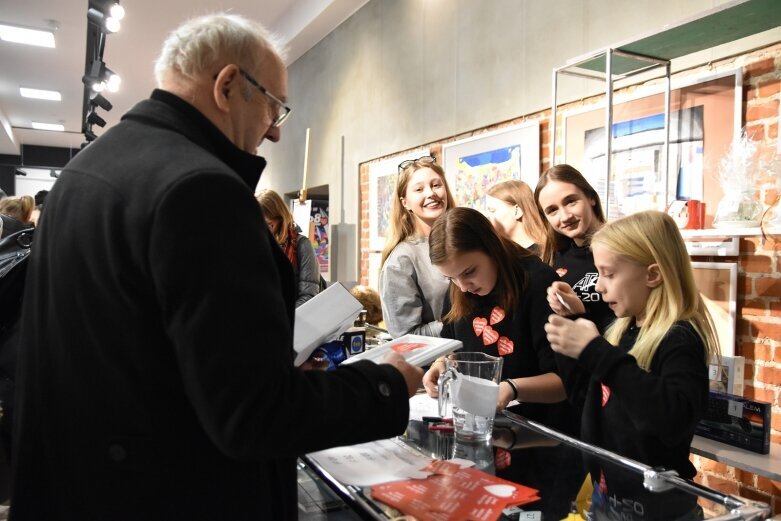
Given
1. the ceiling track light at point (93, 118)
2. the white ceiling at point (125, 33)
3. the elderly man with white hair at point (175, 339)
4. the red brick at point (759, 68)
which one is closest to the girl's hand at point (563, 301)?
the elderly man with white hair at point (175, 339)

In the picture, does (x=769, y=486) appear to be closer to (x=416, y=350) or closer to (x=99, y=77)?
(x=416, y=350)

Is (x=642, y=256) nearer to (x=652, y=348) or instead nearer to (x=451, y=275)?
(x=652, y=348)

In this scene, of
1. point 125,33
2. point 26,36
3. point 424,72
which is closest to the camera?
point 424,72

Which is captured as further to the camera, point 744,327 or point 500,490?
point 744,327

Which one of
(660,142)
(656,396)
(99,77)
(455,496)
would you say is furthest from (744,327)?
(99,77)

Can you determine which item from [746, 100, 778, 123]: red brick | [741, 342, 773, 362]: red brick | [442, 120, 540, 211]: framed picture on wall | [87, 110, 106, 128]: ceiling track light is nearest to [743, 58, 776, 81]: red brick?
[746, 100, 778, 123]: red brick

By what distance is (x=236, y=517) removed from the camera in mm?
857

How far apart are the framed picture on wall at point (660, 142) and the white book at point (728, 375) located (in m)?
0.57

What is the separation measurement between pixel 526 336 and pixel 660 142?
1513 mm

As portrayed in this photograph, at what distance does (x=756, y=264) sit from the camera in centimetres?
235

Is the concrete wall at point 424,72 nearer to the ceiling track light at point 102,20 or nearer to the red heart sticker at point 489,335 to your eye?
the red heart sticker at point 489,335

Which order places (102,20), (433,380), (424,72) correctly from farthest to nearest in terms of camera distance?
(102,20), (424,72), (433,380)

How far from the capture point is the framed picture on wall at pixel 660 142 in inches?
97.5

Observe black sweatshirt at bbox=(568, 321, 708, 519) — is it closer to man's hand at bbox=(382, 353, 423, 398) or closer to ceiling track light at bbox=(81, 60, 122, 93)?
man's hand at bbox=(382, 353, 423, 398)
